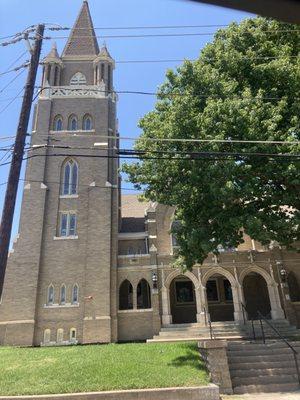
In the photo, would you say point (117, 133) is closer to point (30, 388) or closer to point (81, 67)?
point (81, 67)

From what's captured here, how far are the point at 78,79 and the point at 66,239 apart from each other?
16268 mm

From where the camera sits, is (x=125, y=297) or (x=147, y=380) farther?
(x=125, y=297)

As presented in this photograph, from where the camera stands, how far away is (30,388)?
12.0m

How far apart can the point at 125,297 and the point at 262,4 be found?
28282mm

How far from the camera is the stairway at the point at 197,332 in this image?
23.0 meters

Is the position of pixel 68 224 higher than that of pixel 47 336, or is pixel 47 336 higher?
pixel 68 224

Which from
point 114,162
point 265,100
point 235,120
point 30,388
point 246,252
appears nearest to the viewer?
point 30,388

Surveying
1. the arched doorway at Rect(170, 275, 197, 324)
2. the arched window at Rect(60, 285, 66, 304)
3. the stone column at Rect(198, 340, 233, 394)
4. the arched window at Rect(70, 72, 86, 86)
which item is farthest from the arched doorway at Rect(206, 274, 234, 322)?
the arched window at Rect(70, 72, 86, 86)

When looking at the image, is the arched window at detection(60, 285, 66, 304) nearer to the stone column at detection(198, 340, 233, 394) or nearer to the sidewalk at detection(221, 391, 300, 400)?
the stone column at detection(198, 340, 233, 394)

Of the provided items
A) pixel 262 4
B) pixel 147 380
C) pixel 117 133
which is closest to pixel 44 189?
pixel 117 133

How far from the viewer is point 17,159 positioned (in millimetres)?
9961

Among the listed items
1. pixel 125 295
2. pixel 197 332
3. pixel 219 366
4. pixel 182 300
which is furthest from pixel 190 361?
pixel 125 295

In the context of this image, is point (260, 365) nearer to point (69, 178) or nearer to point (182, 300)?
point (182, 300)

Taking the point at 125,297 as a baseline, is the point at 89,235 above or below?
above
